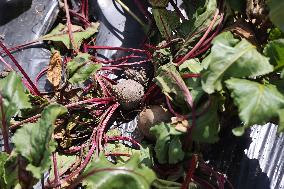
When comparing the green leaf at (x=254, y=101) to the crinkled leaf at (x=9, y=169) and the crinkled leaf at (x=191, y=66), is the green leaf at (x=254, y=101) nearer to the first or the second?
the crinkled leaf at (x=191, y=66)

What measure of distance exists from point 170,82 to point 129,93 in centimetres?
30

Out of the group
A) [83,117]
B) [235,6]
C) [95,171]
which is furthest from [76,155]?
[235,6]

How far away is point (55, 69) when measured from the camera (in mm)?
2166

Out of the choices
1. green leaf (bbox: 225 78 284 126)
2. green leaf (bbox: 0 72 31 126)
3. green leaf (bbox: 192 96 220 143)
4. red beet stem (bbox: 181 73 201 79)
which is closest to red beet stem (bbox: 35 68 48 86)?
green leaf (bbox: 0 72 31 126)

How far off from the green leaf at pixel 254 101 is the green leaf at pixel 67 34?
957mm

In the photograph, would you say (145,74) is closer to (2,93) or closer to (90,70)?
(90,70)

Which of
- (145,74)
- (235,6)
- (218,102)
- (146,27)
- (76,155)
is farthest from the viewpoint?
(146,27)

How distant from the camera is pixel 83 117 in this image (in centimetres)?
214

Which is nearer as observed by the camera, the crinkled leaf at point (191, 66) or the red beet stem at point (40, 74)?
the crinkled leaf at point (191, 66)

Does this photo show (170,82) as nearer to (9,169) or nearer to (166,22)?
(166,22)

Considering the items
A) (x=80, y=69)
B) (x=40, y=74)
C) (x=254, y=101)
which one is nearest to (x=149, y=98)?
(x=80, y=69)

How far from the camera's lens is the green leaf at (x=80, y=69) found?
6.54 ft

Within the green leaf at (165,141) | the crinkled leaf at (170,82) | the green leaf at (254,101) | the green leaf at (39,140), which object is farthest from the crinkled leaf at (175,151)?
the green leaf at (39,140)

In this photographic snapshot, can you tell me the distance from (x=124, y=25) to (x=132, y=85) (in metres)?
0.46
